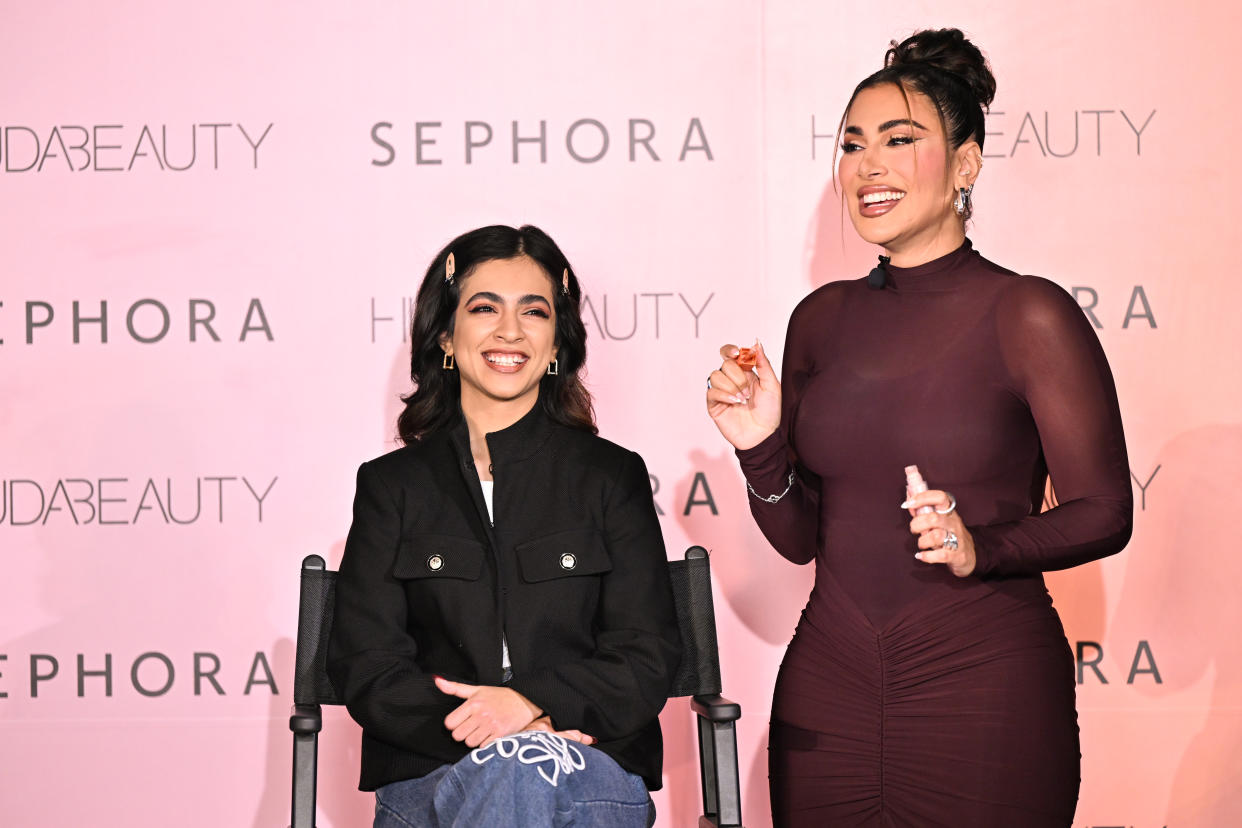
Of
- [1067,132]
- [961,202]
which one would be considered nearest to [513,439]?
[961,202]

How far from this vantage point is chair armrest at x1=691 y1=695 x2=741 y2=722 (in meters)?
2.48

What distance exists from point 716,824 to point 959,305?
110 centimetres

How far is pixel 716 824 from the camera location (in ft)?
8.22

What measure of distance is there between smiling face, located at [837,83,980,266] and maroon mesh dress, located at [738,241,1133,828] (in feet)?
0.19

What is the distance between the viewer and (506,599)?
97.3 inches

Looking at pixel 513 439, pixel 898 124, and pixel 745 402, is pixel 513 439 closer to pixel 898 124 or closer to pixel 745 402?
pixel 745 402

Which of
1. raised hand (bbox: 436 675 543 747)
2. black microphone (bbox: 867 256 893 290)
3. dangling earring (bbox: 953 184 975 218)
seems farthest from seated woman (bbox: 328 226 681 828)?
dangling earring (bbox: 953 184 975 218)

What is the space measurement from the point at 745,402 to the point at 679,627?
527 millimetres

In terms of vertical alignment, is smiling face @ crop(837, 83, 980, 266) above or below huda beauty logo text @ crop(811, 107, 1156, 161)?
below

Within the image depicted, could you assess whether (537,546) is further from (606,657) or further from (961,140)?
(961,140)

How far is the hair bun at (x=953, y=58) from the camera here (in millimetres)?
2365

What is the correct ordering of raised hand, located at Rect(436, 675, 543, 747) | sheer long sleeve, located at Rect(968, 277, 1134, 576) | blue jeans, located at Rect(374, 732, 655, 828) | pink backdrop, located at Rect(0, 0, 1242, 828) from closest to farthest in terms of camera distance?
1. blue jeans, located at Rect(374, 732, 655, 828)
2. sheer long sleeve, located at Rect(968, 277, 1134, 576)
3. raised hand, located at Rect(436, 675, 543, 747)
4. pink backdrop, located at Rect(0, 0, 1242, 828)

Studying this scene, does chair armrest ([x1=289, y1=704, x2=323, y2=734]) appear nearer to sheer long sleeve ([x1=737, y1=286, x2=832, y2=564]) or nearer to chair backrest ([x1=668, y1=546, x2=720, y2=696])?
chair backrest ([x1=668, y1=546, x2=720, y2=696])

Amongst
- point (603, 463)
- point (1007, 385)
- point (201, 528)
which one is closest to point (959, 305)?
point (1007, 385)
